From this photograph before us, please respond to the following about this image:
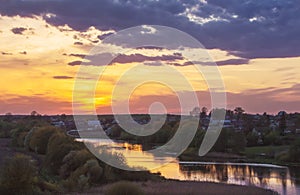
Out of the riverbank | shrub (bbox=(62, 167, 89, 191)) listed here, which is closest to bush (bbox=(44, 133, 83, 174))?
shrub (bbox=(62, 167, 89, 191))

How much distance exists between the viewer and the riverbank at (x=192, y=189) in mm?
37875

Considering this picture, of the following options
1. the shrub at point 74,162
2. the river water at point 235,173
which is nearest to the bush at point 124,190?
the river water at point 235,173

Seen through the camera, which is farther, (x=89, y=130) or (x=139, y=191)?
(x=89, y=130)

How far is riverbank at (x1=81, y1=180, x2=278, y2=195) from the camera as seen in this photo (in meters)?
37.9

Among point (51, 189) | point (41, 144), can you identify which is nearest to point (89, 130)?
point (41, 144)

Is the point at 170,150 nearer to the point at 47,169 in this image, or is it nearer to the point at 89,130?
the point at 47,169

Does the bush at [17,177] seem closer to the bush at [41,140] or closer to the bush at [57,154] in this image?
the bush at [57,154]

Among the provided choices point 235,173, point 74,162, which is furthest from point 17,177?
point 235,173

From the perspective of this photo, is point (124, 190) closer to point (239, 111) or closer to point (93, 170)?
point (93, 170)

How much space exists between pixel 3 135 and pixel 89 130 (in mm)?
46295

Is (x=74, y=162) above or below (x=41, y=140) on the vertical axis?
below

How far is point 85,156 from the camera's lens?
47.2 meters

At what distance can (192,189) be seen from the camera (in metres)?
40.3

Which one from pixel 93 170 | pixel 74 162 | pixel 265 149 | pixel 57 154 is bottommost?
pixel 265 149
